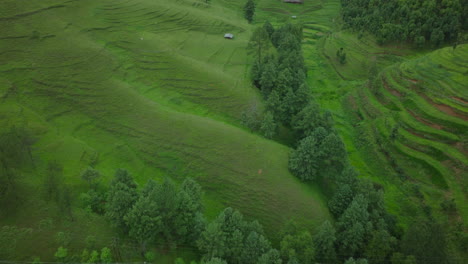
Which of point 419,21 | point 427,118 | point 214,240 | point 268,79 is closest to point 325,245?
point 214,240

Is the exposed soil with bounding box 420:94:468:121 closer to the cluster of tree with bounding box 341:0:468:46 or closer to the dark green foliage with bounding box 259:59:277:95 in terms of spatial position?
the cluster of tree with bounding box 341:0:468:46

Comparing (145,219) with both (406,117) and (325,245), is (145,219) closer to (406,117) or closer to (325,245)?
(325,245)

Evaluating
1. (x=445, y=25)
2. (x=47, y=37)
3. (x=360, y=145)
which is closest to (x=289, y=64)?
(x=360, y=145)

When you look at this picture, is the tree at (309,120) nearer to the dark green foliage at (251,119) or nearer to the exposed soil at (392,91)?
the dark green foliage at (251,119)

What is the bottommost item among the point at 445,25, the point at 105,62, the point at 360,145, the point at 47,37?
the point at 360,145

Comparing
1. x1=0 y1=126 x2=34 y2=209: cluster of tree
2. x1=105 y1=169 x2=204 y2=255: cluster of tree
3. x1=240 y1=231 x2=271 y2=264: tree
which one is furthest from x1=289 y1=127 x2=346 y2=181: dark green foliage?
x1=0 y1=126 x2=34 y2=209: cluster of tree

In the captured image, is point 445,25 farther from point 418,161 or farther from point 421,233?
point 421,233

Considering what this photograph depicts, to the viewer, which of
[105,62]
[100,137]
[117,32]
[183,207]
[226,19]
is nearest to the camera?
[183,207]
